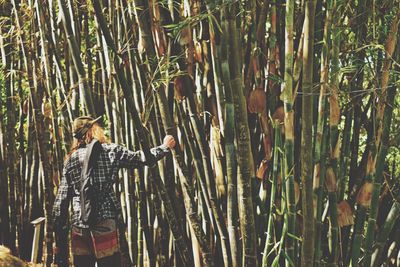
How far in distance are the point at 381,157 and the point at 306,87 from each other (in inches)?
20.0

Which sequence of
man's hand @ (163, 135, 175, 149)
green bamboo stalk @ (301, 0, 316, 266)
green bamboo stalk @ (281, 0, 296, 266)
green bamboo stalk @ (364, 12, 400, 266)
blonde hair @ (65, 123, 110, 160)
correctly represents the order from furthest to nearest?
blonde hair @ (65, 123, 110, 160)
man's hand @ (163, 135, 175, 149)
green bamboo stalk @ (364, 12, 400, 266)
green bamboo stalk @ (281, 0, 296, 266)
green bamboo stalk @ (301, 0, 316, 266)

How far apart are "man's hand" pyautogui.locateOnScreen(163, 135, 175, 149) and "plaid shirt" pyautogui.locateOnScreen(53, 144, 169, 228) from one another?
6.2 inches

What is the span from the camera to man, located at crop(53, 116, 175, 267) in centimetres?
285

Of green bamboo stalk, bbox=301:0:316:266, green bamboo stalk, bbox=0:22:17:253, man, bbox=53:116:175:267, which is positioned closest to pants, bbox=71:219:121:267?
man, bbox=53:116:175:267

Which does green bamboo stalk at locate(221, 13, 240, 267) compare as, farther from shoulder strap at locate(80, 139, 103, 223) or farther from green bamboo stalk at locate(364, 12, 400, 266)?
shoulder strap at locate(80, 139, 103, 223)

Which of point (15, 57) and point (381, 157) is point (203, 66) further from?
point (15, 57)

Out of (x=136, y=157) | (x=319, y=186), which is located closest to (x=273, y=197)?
(x=319, y=186)

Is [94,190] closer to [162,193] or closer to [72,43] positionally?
[162,193]

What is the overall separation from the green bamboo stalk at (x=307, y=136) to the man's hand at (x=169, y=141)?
28.4 inches

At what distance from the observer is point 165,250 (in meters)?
2.99

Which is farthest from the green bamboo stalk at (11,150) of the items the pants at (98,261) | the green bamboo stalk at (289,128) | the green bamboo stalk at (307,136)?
the green bamboo stalk at (307,136)

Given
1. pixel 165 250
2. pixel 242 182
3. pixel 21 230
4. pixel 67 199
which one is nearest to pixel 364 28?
pixel 242 182

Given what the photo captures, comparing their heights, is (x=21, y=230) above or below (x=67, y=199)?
below

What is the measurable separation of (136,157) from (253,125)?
0.50 meters
